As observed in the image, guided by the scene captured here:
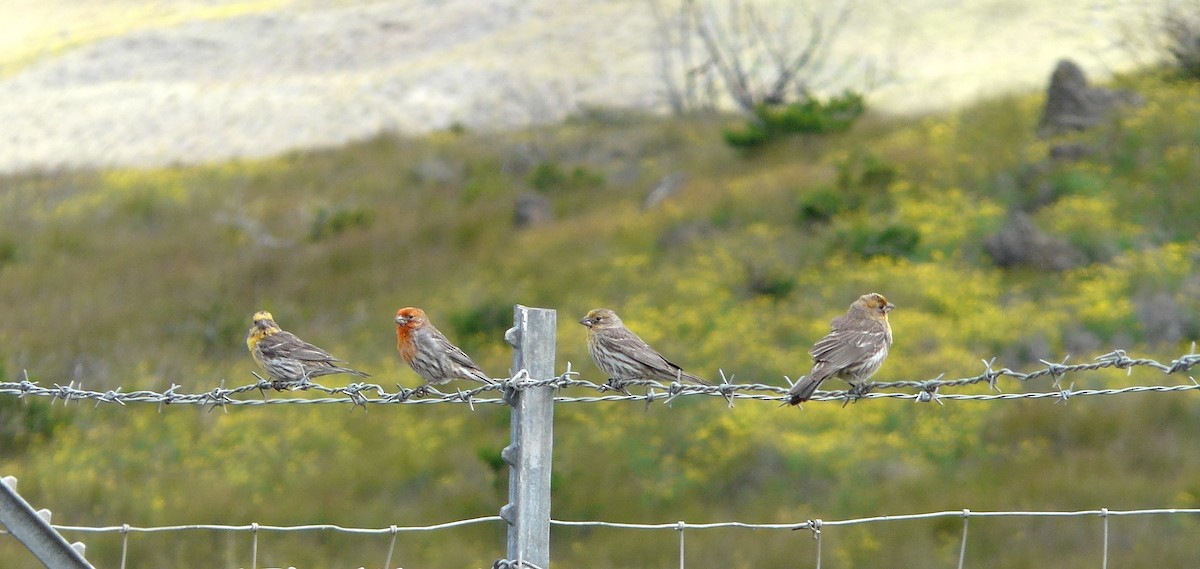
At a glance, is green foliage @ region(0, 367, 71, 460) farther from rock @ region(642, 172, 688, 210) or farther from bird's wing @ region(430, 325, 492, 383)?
rock @ region(642, 172, 688, 210)

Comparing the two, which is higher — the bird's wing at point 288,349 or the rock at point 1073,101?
the rock at point 1073,101

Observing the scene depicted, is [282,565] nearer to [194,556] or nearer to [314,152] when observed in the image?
[194,556]

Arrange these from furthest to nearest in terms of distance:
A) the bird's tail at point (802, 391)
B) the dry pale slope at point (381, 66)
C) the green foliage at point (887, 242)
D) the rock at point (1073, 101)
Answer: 1. the dry pale slope at point (381, 66)
2. the rock at point (1073, 101)
3. the green foliage at point (887, 242)
4. the bird's tail at point (802, 391)

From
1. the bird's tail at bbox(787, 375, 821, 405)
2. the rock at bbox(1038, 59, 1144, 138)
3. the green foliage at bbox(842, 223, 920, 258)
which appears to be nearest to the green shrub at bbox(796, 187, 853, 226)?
the green foliage at bbox(842, 223, 920, 258)

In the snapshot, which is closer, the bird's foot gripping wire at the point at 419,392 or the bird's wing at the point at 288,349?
the bird's foot gripping wire at the point at 419,392

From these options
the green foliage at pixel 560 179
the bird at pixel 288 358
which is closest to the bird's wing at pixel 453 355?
the bird at pixel 288 358

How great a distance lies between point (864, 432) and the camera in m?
15.9

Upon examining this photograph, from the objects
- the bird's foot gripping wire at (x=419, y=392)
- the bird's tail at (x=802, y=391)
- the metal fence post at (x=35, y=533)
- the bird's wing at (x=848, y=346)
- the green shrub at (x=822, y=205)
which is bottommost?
the metal fence post at (x=35, y=533)

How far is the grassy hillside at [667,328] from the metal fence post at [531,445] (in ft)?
26.8

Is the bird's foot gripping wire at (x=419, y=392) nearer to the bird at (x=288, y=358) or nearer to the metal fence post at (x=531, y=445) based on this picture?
the metal fence post at (x=531, y=445)

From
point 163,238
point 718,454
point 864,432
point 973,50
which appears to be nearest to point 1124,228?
point 864,432

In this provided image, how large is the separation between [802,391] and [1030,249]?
16.0 metres

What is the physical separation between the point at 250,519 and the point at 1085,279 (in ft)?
42.5

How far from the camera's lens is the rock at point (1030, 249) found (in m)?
20.2
